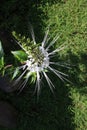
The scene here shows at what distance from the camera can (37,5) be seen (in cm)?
369

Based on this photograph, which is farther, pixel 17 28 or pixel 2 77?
pixel 17 28

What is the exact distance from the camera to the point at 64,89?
360 cm

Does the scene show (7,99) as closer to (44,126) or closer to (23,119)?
(23,119)

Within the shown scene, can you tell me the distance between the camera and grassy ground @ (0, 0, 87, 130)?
3.58 metres

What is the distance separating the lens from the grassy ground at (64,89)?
3582 mm

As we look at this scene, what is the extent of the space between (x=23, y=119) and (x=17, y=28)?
3.32ft

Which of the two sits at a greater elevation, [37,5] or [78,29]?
[37,5]

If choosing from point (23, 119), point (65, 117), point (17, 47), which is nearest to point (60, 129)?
point (65, 117)

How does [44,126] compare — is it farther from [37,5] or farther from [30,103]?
[37,5]

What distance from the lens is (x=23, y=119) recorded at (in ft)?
11.9

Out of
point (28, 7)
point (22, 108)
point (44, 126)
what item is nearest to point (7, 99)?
point (22, 108)

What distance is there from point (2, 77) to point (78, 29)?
3.27ft

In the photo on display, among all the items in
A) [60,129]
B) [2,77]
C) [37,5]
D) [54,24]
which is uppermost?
[37,5]

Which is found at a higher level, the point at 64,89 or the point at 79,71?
the point at 79,71
